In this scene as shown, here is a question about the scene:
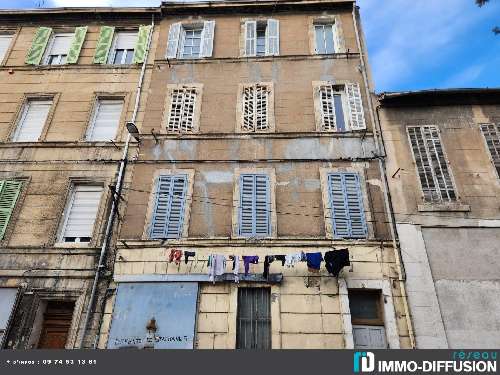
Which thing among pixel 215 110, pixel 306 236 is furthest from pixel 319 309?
pixel 215 110

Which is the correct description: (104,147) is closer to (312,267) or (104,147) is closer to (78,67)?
(78,67)

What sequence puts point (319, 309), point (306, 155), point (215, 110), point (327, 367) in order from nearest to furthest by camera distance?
point (327, 367)
point (319, 309)
point (306, 155)
point (215, 110)

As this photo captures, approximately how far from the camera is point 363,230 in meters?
10.1

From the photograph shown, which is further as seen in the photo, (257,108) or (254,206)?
(257,108)

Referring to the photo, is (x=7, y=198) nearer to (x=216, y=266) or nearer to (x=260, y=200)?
(x=216, y=266)

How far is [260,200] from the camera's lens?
10734 mm

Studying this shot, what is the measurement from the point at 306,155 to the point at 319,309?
4.30 meters

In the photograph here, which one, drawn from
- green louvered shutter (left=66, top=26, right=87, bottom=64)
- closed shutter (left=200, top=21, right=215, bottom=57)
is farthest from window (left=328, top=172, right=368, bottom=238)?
green louvered shutter (left=66, top=26, right=87, bottom=64)

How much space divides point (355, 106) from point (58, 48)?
10.8 metres

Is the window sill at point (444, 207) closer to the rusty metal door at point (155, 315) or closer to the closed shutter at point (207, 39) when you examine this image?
the rusty metal door at point (155, 315)

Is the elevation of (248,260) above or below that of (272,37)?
below

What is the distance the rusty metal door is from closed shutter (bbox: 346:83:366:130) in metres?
→ 6.53

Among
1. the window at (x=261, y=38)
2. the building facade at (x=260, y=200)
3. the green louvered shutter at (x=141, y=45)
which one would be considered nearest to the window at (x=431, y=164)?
the building facade at (x=260, y=200)

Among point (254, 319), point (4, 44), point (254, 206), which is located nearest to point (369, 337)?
point (254, 319)
